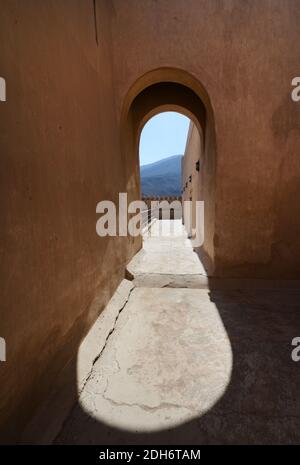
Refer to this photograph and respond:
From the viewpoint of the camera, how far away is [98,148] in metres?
2.99

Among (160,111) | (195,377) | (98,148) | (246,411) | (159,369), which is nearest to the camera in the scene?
(246,411)

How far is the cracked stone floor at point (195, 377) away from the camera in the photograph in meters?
1.59

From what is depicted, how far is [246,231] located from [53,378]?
3382 mm

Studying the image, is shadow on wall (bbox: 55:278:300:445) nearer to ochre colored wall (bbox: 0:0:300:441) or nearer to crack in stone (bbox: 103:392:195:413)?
crack in stone (bbox: 103:392:195:413)

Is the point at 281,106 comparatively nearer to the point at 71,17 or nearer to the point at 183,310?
the point at 71,17

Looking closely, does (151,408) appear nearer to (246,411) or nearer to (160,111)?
(246,411)

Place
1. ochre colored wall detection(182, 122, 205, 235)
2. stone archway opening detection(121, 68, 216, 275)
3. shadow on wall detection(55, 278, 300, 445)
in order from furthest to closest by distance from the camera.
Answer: ochre colored wall detection(182, 122, 205, 235) < stone archway opening detection(121, 68, 216, 275) < shadow on wall detection(55, 278, 300, 445)

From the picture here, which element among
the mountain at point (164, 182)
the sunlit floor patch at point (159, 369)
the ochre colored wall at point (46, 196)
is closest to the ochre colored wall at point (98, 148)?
the ochre colored wall at point (46, 196)

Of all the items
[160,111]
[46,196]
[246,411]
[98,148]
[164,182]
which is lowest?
[246,411]

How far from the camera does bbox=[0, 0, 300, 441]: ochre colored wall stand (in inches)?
59.6

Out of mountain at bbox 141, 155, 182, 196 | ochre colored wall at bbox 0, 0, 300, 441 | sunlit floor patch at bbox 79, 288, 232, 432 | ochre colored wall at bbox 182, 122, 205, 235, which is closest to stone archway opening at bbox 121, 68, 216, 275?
ochre colored wall at bbox 0, 0, 300, 441

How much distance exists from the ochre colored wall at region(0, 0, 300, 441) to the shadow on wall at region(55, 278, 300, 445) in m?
0.47

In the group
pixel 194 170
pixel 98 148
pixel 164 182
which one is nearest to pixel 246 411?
pixel 98 148

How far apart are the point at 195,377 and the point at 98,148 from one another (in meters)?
→ 2.74
